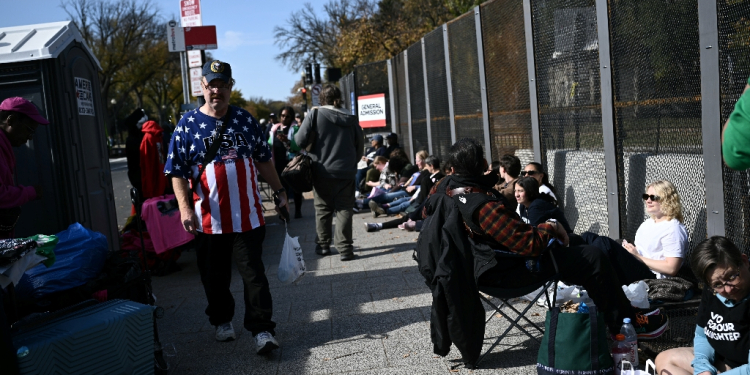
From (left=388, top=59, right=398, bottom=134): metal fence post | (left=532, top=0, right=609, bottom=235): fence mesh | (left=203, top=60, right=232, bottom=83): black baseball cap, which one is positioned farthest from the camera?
(left=388, top=59, right=398, bottom=134): metal fence post

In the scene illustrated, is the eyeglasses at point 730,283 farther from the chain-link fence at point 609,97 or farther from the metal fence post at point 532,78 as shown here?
the metal fence post at point 532,78

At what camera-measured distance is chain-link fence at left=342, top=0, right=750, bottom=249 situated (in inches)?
167

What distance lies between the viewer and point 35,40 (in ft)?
18.4

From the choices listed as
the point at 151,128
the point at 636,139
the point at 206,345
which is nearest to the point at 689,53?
the point at 636,139

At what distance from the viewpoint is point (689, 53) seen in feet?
14.8

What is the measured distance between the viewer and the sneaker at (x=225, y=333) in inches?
198

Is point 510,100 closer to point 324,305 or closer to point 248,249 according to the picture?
point 324,305

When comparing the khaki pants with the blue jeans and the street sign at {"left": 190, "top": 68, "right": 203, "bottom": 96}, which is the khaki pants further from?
the street sign at {"left": 190, "top": 68, "right": 203, "bottom": 96}

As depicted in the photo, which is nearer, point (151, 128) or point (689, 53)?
point (689, 53)

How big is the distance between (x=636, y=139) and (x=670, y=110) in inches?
21.8

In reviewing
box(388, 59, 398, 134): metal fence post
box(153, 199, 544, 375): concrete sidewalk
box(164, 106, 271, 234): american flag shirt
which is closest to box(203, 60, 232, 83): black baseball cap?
box(164, 106, 271, 234): american flag shirt

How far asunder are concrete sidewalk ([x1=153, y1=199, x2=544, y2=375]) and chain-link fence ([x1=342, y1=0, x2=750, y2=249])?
53.8 inches

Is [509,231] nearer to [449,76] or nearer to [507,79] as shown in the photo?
[507,79]

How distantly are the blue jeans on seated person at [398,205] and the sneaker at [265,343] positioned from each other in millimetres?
5970
